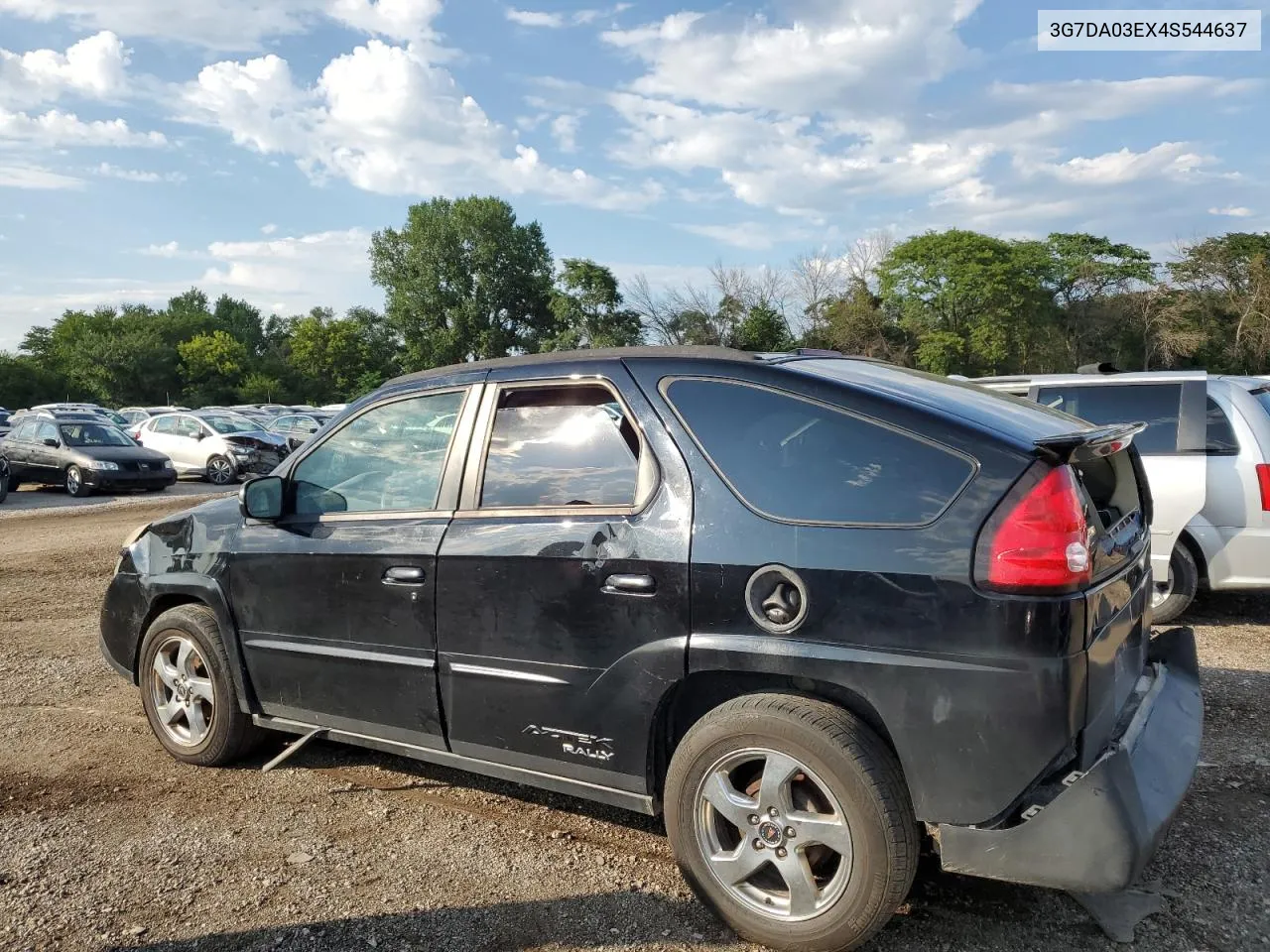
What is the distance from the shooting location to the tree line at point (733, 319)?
174 ft

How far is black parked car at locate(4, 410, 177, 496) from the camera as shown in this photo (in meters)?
17.8

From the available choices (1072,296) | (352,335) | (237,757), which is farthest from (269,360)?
(237,757)

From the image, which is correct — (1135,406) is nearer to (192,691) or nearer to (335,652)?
(335,652)

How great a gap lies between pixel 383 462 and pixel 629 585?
4.61ft

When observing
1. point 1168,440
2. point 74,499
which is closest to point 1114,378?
point 1168,440

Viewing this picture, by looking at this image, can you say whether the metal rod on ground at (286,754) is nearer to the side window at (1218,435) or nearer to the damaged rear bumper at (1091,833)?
the damaged rear bumper at (1091,833)

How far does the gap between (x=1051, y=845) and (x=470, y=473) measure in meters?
A: 2.26

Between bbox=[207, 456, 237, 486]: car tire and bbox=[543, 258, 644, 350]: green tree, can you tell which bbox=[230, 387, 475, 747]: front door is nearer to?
bbox=[207, 456, 237, 486]: car tire

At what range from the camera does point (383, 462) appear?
12.4ft

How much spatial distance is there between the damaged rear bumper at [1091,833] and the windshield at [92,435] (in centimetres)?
1986

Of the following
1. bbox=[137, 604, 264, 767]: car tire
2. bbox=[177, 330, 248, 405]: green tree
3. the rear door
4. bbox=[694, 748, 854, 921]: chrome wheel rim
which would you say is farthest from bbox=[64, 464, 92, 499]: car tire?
bbox=[177, 330, 248, 405]: green tree

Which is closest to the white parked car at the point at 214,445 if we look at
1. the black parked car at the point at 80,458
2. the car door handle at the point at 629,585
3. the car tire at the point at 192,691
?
the black parked car at the point at 80,458

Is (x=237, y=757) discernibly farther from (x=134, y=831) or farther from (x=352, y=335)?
(x=352, y=335)

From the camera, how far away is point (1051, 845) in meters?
2.41
